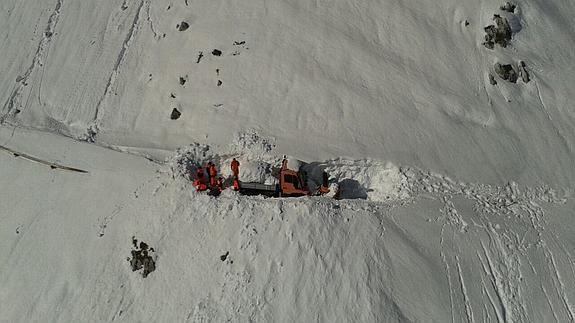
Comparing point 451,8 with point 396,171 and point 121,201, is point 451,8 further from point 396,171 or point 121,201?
point 121,201

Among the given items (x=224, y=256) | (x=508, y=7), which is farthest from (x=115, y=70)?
(x=508, y=7)

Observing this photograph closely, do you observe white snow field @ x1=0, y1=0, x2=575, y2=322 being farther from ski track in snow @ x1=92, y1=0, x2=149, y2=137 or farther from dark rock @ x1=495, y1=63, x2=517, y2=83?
dark rock @ x1=495, y1=63, x2=517, y2=83

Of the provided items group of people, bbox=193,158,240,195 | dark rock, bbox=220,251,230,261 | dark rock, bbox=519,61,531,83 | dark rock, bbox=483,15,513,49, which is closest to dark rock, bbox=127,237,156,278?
dark rock, bbox=220,251,230,261

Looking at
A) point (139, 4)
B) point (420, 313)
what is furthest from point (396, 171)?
point (139, 4)

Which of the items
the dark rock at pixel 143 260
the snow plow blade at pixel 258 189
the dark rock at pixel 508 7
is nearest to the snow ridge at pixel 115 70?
the dark rock at pixel 143 260

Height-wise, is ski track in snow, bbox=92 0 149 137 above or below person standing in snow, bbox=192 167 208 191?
below

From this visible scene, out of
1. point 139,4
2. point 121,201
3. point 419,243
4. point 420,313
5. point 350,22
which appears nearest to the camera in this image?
point 420,313

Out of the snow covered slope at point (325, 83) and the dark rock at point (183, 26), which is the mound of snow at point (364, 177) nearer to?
the snow covered slope at point (325, 83)
